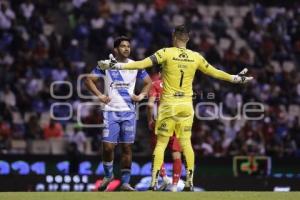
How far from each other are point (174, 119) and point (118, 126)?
47.6 inches

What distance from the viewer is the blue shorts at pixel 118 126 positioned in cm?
1370

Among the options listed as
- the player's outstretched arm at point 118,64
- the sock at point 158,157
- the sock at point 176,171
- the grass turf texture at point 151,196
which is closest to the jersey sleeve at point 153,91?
the sock at point 176,171

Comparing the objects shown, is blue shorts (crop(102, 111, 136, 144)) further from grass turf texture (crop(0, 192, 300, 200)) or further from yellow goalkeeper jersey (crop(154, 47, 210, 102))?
grass turf texture (crop(0, 192, 300, 200))

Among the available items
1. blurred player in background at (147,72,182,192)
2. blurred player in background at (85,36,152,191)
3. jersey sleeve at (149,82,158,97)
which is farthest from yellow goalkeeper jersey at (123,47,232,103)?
jersey sleeve at (149,82,158,97)

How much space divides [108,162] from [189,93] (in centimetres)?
187

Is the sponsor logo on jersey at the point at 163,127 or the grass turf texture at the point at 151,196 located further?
the sponsor logo on jersey at the point at 163,127

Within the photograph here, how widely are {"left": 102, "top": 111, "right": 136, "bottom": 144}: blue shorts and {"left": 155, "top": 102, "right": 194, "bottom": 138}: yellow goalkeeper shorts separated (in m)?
0.89

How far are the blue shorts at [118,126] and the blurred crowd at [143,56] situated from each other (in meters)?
6.93

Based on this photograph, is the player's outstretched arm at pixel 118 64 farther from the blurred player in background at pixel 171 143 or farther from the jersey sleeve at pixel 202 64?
the blurred player in background at pixel 171 143

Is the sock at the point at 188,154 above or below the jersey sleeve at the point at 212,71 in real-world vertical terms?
below

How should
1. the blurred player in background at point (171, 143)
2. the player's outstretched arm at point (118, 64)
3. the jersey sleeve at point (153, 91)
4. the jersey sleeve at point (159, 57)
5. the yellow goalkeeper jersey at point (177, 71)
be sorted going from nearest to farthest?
the player's outstretched arm at point (118, 64)
the jersey sleeve at point (159, 57)
the yellow goalkeeper jersey at point (177, 71)
the blurred player in background at point (171, 143)
the jersey sleeve at point (153, 91)

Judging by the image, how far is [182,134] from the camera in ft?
42.4

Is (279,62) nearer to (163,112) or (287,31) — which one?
(287,31)

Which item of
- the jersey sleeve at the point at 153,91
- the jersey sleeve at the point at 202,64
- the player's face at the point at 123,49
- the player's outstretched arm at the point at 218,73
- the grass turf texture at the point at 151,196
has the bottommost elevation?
the grass turf texture at the point at 151,196
